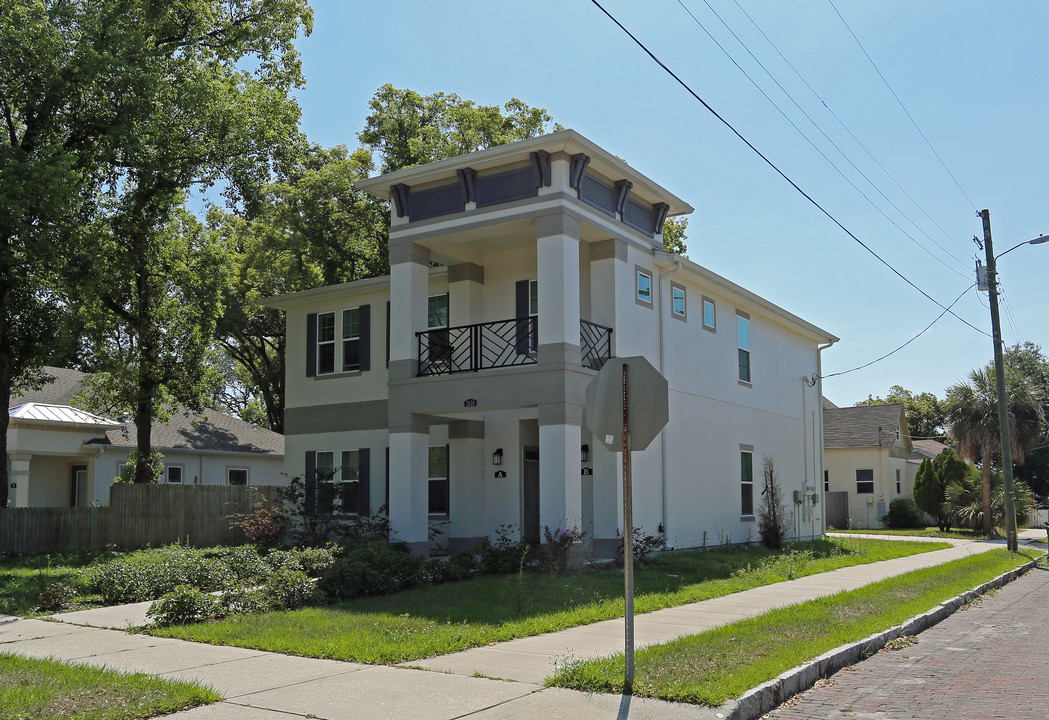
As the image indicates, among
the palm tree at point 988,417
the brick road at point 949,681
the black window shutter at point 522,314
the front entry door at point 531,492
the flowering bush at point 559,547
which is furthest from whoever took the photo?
the palm tree at point 988,417

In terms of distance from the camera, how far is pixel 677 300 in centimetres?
2077

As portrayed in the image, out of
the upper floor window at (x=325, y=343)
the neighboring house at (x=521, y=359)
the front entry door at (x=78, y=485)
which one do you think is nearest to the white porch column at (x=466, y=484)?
A: the neighboring house at (x=521, y=359)

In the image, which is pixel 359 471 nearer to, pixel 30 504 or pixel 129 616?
pixel 129 616

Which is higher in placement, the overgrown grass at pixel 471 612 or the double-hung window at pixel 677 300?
the double-hung window at pixel 677 300

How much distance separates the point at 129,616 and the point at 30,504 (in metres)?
20.6

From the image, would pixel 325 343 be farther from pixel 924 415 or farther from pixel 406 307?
pixel 924 415

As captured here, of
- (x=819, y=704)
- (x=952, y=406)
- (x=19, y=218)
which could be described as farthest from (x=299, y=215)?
(x=819, y=704)

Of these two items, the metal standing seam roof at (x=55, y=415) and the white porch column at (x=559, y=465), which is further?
the metal standing seam roof at (x=55, y=415)

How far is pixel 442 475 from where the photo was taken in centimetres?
2011

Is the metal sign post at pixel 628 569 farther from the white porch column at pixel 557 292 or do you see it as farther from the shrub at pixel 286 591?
the white porch column at pixel 557 292

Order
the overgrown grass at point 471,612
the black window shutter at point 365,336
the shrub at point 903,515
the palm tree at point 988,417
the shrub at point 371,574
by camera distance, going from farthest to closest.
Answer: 1. the shrub at point 903,515
2. the palm tree at point 988,417
3. the black window shutter at point 365,336
4. the shrub at point 371,574
5. the overgrown grass at point 471,612

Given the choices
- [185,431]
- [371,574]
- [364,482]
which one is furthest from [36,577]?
[185,431]

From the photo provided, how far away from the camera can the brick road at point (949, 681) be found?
7262 mm

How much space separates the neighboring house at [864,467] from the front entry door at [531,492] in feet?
73.9
